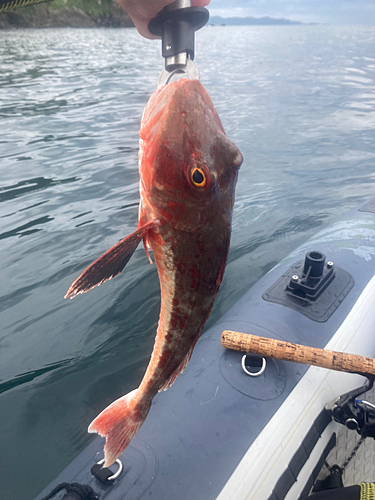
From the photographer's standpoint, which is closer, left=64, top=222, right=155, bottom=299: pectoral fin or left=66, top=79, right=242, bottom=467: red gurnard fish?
left=64, top=222, right=155, bottom=299: pectoral fin

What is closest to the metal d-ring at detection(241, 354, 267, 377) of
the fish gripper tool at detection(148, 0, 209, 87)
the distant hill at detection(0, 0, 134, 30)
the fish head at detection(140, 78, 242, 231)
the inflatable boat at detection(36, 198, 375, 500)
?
the inflatable boat at detection(36, 198, 375, 500)

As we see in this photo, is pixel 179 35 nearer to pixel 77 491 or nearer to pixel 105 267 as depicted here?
pixel 105 267

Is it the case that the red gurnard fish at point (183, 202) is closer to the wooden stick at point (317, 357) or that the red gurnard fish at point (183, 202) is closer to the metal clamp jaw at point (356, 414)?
the wooden stick at point (317, 357)

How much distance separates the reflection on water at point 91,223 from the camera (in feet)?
13.6

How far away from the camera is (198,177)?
5.60ft

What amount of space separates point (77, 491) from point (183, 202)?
2.22m

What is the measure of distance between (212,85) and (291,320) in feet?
79.2

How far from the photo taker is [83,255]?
21.4 ft

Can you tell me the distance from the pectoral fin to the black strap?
1.68m

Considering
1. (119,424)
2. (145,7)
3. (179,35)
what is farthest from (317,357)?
(145,7)

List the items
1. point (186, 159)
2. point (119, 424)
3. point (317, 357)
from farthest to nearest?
point (317, 357)
point (119, 424)
point (186, 159)

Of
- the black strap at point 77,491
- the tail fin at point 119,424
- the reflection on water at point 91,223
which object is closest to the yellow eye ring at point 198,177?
the tail fin at point 119,424

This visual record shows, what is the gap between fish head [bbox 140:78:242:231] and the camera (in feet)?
5.66

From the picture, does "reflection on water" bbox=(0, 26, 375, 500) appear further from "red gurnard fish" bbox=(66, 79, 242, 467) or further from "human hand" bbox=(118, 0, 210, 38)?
"human hand" bbox=(118, 0, 210, 38)
